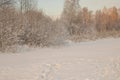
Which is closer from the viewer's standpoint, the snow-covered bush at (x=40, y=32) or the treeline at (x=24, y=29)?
the treeline at (x=24, y=29)

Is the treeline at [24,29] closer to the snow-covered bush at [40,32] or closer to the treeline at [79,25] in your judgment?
the snow-covered bush at [40,32]

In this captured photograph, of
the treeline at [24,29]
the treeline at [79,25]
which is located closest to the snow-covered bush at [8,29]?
the treeline at [24,29]

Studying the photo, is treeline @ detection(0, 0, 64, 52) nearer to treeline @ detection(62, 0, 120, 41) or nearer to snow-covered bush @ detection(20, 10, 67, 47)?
snow-covered bush @ detection(20, 10, 67, 47)

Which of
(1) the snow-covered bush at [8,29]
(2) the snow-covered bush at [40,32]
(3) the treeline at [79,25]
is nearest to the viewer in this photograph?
(1) the snow-covered bush at [8,29]

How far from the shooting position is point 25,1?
175 ft

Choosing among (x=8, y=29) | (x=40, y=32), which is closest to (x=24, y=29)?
(x=40, y=32)

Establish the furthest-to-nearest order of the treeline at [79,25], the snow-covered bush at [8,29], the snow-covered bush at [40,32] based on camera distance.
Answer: the treeline at [79,25]
the snow-covered bush at [40,32]
the snow-covered bush at [8,29]

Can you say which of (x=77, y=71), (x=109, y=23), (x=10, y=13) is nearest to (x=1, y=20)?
(x=10, y=13)

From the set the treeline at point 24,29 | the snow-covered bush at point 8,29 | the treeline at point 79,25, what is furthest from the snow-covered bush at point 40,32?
the treeline at point 79,25

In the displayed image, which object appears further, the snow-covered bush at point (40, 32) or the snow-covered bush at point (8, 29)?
the snow-covered bush at point (40, 32)

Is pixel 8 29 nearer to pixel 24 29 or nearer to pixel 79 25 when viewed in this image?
pixel 24 29

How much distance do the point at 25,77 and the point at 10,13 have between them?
1215cm

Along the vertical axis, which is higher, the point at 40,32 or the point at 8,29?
the point at 8,29

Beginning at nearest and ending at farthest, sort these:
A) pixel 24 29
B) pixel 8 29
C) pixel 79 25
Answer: pixel 8 29 → pixel 24 29 → pixel 79 25
